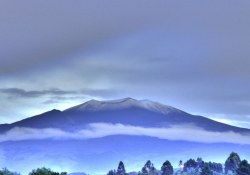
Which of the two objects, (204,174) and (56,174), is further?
(204,174)

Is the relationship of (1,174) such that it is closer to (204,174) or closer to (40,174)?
(40,174)

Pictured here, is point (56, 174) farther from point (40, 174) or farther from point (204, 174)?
point (204, 174)

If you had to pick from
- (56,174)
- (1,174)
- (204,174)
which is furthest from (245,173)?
(1,174)

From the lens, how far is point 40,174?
333 feet

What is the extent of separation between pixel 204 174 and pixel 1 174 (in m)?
94.9

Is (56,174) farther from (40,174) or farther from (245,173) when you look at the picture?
(245,173)

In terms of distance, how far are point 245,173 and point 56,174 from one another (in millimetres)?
86544

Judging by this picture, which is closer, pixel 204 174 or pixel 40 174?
pixel 40 174

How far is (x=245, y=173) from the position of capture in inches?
6339

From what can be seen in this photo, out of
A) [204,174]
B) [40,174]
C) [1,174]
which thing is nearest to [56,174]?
[40,174]

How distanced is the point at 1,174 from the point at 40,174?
29.3ft

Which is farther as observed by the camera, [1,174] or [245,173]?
[245,173]

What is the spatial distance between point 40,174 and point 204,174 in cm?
8683

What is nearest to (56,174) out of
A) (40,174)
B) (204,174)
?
(40,174)
